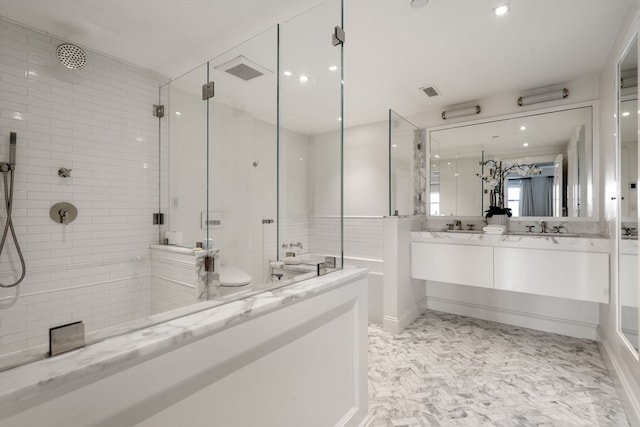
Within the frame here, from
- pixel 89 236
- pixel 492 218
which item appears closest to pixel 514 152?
pixel 492 218

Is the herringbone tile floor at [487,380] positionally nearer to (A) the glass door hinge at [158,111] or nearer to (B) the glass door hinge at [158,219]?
(B) the glass door hinge at [158,219]

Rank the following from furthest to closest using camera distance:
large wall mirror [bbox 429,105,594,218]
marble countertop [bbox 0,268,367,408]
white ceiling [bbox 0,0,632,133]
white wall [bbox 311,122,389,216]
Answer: white wall [bbox 311,122,389,216], large wall mirror [bbox 429,105,594,218], white ceiling [bbox 0,0,632,133], marble countertop [bbox 0,268,367,408]

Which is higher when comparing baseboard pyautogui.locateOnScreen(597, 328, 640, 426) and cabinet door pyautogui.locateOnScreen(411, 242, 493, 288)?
cabinet door pyautogui.locateOnScreen(411, 242, 493, 288)

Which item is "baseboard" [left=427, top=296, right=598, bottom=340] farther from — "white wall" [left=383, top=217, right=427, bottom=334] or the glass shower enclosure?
the glass shower enclosure

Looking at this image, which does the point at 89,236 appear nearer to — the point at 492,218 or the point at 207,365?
the point at 207,365

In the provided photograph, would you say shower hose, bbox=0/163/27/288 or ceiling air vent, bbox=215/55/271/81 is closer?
shower hose, bbox=0/163/27/288

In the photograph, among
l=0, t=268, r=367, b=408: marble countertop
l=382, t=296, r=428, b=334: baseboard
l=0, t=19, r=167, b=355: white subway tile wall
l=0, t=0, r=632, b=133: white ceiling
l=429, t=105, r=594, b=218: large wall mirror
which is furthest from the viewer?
l=382, t=296, r=428, b=334: baseboard

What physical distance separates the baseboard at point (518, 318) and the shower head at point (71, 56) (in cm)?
385

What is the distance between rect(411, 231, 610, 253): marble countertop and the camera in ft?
8.07

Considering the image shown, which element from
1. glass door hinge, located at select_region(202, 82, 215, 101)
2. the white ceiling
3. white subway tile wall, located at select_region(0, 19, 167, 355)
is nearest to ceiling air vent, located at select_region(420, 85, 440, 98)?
the white ceiling

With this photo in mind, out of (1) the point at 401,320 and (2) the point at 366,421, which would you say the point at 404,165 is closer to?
(1) the point at 401,320

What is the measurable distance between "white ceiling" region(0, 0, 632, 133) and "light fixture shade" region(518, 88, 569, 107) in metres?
0.10

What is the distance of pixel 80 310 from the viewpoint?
3.25 feet

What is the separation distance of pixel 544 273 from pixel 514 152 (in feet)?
4.40
